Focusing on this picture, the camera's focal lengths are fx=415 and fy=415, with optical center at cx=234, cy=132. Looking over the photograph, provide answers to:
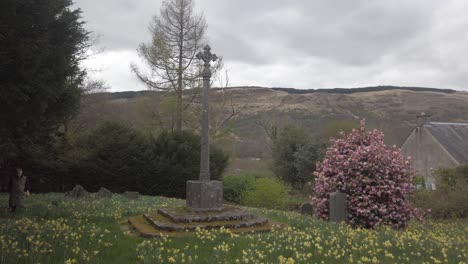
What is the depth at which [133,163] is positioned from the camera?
24.0 m

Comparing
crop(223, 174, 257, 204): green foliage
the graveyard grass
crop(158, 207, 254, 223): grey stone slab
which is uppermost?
the graveyard grass

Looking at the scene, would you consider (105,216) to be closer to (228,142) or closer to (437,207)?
(437,207)

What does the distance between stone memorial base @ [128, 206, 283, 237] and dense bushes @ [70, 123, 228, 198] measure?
1298cm

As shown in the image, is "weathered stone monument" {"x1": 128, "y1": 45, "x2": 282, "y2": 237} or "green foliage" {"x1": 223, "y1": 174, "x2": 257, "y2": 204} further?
"green foliage" {"x1": 223, "y1": 174, "x2": 257, "y2": 204}

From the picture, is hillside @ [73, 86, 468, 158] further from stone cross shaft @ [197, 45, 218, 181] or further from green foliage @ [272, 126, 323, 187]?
stone cross shaft @ [197, 45, 218, 181]

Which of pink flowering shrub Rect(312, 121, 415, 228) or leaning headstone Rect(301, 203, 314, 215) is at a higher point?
pink flowering shrub Rect(312, 121, 415, 228)

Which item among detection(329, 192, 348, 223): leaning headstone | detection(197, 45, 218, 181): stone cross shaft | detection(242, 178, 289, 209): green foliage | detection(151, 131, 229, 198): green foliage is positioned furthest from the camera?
detection(151, 131, 229, 198): green foliage

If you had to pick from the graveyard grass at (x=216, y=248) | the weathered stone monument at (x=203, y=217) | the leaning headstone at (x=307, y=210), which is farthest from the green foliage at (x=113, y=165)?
the graveyard grass at (x=216, y=248)

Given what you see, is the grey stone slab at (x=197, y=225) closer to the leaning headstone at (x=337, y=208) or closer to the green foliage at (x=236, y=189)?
the leaning headstone at (x=337, y=208)

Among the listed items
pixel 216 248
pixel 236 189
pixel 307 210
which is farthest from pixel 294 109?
pixel 216 248

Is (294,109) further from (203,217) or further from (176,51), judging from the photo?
(203,217)

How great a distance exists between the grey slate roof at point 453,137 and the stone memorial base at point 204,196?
2870 cm

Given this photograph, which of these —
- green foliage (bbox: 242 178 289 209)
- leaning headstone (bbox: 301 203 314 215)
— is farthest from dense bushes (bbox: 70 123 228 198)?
leaning headstone (bbox: 301 203 314 215)

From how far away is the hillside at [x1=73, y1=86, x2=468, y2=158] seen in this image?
1184 inches
